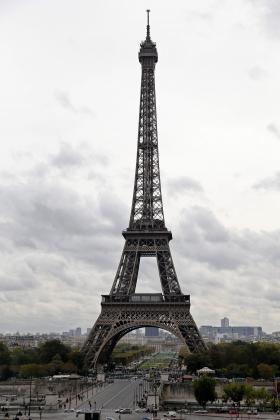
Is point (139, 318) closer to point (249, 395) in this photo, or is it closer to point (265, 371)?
point (265, 371)

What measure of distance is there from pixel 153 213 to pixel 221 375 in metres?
23.7

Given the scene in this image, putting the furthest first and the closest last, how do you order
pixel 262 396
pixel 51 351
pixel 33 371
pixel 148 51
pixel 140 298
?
pixel 51 351 → pixel 148 51 → pixel 140 298 → pixel 33 371 → pixel 262 396

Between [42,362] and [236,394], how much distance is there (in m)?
45.8

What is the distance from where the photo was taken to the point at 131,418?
5916 cm

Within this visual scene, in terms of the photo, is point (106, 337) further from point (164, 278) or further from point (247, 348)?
point (247, 348)

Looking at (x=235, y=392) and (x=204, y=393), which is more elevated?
(x=235, y=392)

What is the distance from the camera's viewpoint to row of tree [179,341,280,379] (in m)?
91.3

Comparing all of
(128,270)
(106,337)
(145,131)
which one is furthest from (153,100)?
(106,337)

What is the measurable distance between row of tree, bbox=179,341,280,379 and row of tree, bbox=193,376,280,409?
15705 mm

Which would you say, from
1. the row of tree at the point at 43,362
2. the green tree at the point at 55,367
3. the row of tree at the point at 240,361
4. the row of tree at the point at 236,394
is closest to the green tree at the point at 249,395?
the row of tree at the point at 236,394

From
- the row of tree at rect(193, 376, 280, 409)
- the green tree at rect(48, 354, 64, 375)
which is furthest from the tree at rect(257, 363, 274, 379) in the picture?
the green tree at rect(48, 354, 64, 375)

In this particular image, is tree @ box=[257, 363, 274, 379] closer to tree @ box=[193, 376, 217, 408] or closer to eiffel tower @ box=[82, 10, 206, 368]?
eiffel tower @ box=[82, 10, 206, 368]

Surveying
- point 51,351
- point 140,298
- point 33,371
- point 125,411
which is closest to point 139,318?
point 140,298

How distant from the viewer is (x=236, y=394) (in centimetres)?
7019
